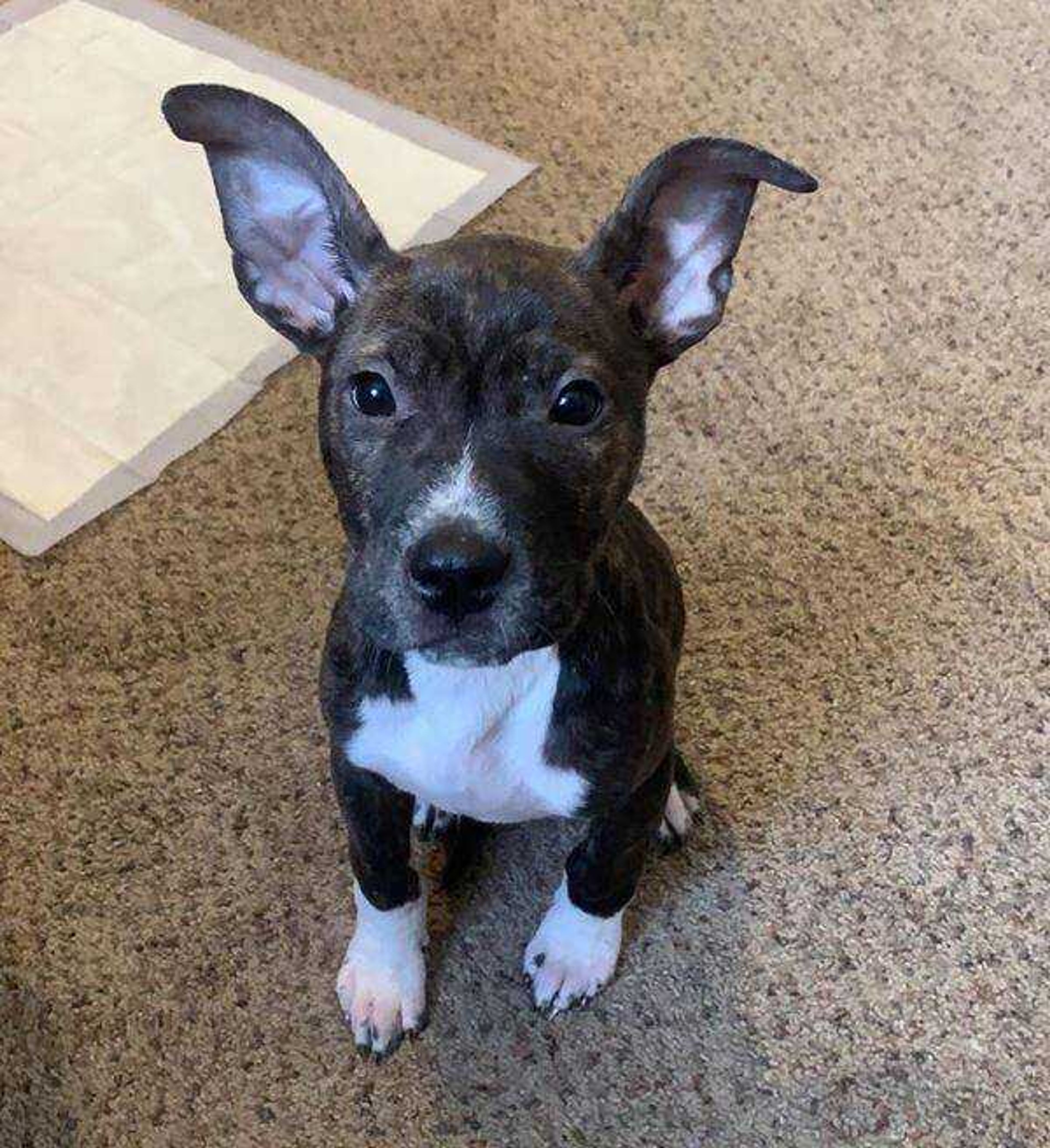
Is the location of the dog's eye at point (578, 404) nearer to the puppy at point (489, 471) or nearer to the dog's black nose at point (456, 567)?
the puppy at point (489, 471)

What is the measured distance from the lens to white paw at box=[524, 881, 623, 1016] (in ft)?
7.72

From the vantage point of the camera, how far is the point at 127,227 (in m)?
3.69

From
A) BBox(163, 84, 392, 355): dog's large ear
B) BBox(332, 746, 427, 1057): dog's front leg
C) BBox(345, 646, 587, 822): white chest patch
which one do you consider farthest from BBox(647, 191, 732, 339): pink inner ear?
BBox(332, 746, 427, 1057): dog's front leg

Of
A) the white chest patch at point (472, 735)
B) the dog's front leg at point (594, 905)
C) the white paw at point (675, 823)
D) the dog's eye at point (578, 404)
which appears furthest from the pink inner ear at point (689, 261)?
the white paw at point (675, 823)

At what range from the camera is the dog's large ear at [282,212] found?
183 cm

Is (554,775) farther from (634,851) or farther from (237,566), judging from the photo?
(237,566)

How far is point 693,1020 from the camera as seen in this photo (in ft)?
7.87

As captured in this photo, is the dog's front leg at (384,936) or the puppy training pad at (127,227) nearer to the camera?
the dog's front leg at (384,936)

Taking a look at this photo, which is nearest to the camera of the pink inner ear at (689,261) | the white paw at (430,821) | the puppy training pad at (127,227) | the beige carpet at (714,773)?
the pink inner ear at (689,261)

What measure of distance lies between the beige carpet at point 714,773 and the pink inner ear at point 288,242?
1.02 m

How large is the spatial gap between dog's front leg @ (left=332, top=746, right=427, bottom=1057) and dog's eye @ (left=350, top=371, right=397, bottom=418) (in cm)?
63

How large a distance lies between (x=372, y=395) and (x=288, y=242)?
13.5 inches

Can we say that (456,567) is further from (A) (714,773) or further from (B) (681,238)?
(A) (714,773)

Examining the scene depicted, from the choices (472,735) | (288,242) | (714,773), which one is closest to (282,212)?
(288,242)
